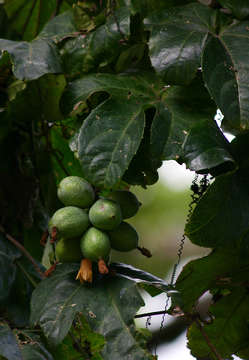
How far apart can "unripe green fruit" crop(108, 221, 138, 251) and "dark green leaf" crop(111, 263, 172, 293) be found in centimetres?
6

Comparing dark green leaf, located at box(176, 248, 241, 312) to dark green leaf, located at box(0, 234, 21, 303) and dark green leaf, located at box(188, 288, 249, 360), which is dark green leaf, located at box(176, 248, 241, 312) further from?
dark green leaf, located at box(0, 234, 21, 303)

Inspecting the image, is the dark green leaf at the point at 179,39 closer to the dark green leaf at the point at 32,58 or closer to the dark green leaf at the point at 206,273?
the dark green leaf at the point at 32,58

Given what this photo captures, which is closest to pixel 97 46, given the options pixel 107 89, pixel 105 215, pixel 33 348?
pixel 107 89

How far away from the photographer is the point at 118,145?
1.02 metres

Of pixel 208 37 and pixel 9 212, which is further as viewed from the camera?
pixel 9 212

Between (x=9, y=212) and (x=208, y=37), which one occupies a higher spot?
(x=208, y=37)

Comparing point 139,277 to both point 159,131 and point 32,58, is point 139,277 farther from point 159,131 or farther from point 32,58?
point 32,58

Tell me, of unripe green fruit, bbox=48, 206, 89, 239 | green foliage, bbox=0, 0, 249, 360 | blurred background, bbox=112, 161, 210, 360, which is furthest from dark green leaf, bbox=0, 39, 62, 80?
blurred background, bbox=112, 161, 210, 360

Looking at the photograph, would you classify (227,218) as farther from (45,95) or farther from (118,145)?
(45,95)

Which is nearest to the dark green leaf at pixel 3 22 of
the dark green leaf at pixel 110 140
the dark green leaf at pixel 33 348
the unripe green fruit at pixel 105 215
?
the dark green leaf at pixel 110 140

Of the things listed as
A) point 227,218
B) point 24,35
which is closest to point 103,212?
point 227,218

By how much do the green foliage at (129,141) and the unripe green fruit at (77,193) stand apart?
0.03 meters

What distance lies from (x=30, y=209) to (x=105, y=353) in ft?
1.75

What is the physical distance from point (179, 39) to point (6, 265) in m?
0.57
